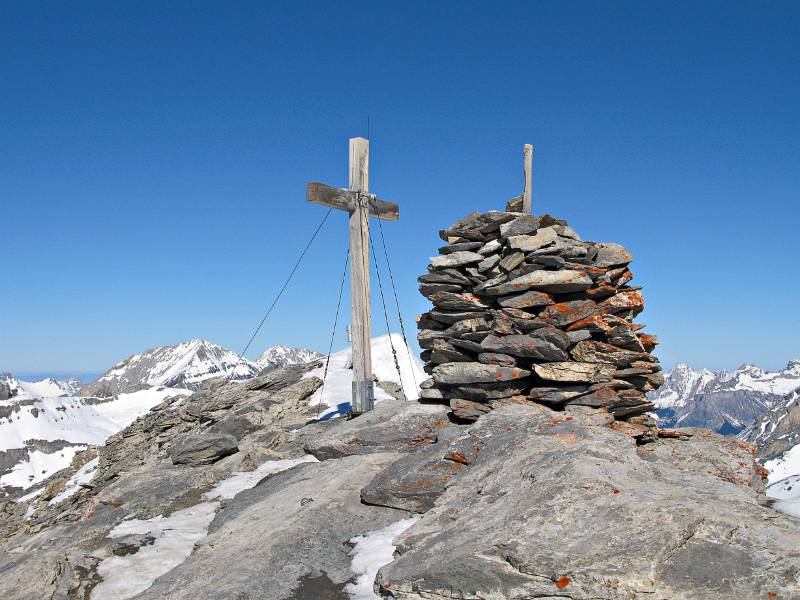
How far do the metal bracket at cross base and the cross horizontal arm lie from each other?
4.99 meters

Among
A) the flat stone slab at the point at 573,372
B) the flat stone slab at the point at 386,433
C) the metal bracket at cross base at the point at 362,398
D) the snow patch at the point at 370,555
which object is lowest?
the snow patch at the point at 370,555

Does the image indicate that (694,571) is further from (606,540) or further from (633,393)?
(633,393)

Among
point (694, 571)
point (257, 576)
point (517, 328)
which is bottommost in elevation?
point (257, 576)

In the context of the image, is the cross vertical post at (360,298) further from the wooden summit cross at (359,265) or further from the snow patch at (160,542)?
the snow patch at (160,542)

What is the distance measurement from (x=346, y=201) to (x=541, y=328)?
6732mm

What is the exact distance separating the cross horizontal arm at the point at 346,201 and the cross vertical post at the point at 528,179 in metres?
4.08

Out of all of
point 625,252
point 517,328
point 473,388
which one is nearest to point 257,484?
point 473,388

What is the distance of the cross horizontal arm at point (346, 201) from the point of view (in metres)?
15.6

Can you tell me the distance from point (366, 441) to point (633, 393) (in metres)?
6.13

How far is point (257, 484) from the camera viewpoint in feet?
41.5

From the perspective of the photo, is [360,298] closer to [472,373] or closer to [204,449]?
[472,373]

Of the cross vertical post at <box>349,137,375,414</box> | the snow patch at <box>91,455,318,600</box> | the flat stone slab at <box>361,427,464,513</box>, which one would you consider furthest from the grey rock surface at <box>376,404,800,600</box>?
the cross vertical post at <box>349,137,375,414</box>

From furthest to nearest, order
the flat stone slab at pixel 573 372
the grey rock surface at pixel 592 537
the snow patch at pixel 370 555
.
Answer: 1. the flat stone slab at pixel 573 372
2. the snow patch at pixel 370 555
3. the grey rock surface at pixel 592 537

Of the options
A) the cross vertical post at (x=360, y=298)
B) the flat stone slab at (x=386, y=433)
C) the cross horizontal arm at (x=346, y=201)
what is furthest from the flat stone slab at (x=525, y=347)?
the cross horizontal arm at (x=346, y=201)
